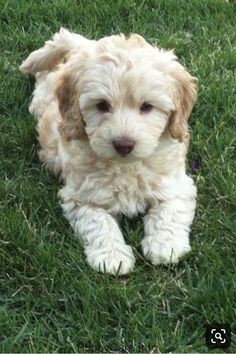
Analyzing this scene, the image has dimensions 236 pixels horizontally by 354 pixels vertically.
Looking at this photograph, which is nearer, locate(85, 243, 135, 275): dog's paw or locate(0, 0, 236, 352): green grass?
locate(0, 0, 236, 352): green grass

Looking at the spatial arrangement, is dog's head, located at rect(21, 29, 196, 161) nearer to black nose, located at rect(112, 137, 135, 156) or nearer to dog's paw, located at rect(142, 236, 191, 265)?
black nose, located at rect(112, 137, 135, 156)

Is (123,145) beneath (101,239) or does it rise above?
above

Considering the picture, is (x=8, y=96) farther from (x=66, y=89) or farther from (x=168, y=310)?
(x=168, y=310)

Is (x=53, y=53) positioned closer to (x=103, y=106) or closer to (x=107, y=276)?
(x=103, y=106)

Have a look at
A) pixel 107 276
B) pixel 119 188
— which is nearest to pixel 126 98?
pixel 119 188

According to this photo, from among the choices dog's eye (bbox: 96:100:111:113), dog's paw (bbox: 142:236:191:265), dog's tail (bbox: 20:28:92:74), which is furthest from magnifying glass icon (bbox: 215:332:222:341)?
dog's tail (bbox: 20:28:92:74)

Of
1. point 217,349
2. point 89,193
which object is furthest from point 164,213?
point 217,349
